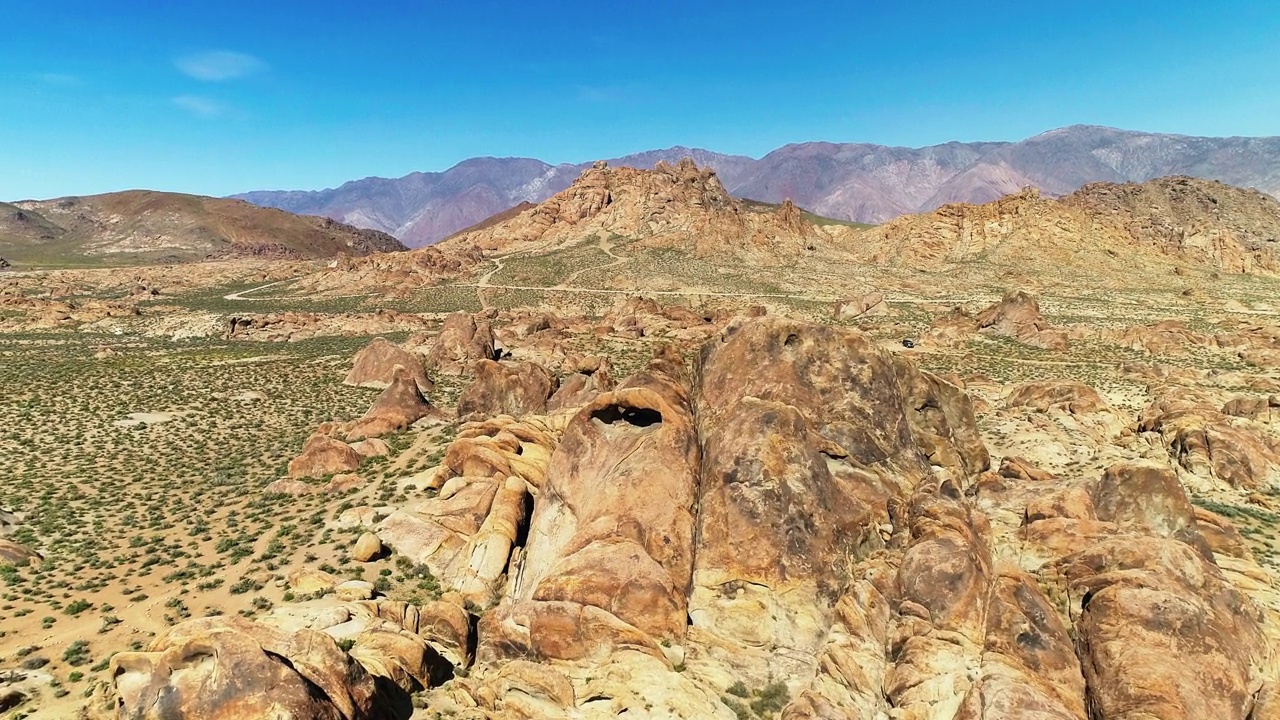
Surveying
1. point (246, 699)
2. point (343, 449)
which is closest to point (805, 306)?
point (343, 449)

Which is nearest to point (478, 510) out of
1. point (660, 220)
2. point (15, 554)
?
point (15, 554)

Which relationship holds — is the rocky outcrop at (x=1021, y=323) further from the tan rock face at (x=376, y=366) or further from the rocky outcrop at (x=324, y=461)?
the rocky outcrop at (x=324, y=461)

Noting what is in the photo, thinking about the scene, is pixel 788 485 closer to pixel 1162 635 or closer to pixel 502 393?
pixel 1162 635

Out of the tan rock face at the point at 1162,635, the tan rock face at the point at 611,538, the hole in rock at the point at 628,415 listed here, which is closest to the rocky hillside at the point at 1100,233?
the tan rock face at the point at 1162,635

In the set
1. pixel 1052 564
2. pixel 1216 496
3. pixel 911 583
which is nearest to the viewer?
pixel 911 583

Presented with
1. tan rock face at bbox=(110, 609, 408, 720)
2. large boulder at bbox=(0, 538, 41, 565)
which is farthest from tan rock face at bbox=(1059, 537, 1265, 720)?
large boulder at bbox=(0, 538, 41, 565)

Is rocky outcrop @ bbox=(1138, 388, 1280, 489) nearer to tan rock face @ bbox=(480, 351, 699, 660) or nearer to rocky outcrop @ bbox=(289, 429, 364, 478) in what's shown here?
tan rock face @ bbox=(480, 351, 699, 660)

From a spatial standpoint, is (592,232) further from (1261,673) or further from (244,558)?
(1261,673)
